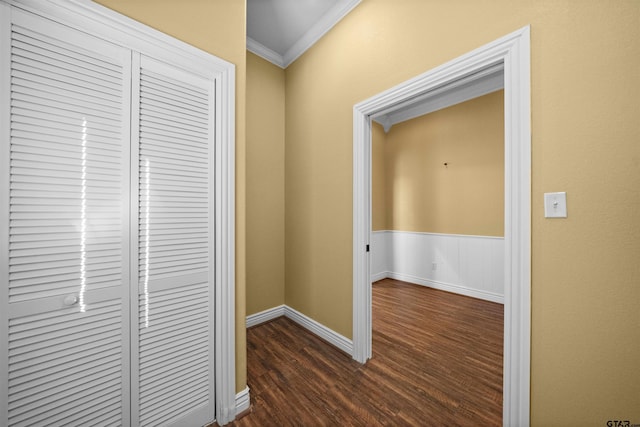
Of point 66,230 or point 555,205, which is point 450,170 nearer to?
point 555,205

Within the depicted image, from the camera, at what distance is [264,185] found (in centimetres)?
275

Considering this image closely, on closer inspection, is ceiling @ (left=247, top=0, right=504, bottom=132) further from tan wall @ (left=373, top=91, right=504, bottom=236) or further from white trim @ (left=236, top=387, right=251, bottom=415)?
white trim @ (left=236, top=387, right=251, bottom=415)

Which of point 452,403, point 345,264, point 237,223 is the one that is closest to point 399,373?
point 452,403

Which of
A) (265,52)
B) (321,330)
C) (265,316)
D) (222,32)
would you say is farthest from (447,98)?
(265,316)

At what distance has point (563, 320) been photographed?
43.1 inches

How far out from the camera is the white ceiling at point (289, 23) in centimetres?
213

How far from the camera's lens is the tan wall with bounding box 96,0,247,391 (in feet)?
4.00

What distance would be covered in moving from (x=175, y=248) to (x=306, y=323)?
170 centimetres

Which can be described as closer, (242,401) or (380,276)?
(242,401)

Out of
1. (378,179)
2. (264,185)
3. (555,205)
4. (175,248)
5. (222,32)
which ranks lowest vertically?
(175,248)

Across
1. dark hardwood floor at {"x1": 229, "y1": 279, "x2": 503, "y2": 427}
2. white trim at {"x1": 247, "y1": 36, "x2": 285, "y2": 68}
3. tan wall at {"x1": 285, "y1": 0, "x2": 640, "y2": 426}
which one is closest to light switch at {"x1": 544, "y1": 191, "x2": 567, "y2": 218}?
tan wall at {"x1": 285, "y1": 0, "x2": 640, "y2": 426}

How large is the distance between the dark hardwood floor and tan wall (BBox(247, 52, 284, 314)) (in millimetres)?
432

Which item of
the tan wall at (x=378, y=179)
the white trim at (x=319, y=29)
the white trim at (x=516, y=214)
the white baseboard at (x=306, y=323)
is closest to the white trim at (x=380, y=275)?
the tan wall at (x=378, y=179)

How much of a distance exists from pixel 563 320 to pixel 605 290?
8.2 inches
